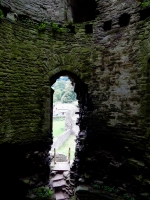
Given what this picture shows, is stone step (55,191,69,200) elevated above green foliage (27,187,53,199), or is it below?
below

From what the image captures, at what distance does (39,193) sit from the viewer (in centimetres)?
514

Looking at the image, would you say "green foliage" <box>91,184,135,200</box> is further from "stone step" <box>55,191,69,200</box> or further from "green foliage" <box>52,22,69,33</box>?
"green foliage" <box>52,22,69,33</box>

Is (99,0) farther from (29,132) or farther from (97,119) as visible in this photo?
(29,132)

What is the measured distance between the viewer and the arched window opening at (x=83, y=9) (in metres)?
7.10

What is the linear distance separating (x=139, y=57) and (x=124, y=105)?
1424 mm

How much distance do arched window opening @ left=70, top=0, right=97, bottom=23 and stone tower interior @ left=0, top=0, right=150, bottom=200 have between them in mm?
1226

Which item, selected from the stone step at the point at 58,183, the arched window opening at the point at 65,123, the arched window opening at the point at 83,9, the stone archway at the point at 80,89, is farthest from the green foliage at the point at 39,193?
the arched window opening at the point at 83,9

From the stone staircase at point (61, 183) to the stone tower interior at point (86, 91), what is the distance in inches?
38.4

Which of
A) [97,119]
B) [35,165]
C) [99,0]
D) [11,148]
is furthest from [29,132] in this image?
[99,0]

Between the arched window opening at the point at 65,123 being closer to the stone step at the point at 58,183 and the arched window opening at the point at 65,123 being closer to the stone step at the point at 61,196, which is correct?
the stone step at the point at 58,183

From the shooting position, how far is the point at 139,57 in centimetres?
464

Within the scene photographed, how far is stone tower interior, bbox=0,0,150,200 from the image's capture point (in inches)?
182

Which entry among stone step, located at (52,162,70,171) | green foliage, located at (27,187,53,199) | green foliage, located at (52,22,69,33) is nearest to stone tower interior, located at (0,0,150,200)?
green foliage, located at (52,22,69,33)

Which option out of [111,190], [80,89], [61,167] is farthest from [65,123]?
[111,190]
